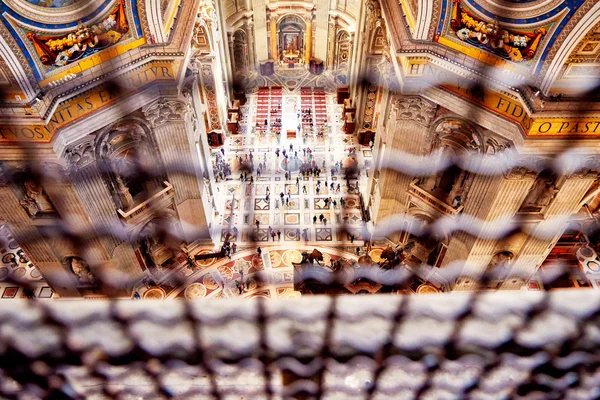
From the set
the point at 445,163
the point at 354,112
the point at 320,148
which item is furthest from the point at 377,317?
the point at 354,112

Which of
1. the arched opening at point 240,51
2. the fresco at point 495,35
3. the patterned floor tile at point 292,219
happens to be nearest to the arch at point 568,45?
the fresco at point 495,35

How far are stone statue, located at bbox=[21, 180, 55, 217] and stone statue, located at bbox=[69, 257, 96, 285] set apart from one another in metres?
1.72

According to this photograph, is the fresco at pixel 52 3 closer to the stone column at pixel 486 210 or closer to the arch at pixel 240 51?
the stone column at pixel 486 210

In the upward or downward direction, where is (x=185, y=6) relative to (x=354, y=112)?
downward

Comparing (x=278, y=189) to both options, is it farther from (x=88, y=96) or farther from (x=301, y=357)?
(x=301, y=357)

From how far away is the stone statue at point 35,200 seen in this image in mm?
9992

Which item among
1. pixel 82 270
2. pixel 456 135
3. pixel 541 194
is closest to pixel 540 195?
pixel 541 194

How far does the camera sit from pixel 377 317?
111 inches

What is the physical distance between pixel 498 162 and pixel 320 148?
9.18 m

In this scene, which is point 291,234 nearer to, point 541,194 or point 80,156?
point 80,156

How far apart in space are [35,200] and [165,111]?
11.6 feet

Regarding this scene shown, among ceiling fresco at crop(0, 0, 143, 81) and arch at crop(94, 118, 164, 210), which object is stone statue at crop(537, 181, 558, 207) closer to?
arch at crop(94, 118, 164, 210)

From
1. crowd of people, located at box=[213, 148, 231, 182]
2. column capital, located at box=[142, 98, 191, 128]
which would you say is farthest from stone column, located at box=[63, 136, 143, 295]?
crowd of people, located at box=[213, 148, 231, 182]

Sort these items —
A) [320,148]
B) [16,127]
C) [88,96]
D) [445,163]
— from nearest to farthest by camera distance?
[16,127] < [88,96] < [445,163] < [320,148]
